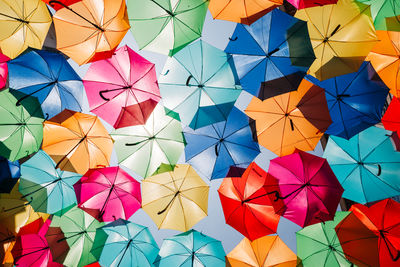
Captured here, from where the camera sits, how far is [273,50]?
5.94m

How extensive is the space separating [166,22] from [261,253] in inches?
275

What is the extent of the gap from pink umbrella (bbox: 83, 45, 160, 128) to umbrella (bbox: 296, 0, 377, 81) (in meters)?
4.20

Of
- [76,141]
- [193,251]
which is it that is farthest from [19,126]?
[193,251]

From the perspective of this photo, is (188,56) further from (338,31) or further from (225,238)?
(225,238)

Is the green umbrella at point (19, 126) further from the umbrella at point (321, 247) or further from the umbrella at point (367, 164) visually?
the umbrella at point (367, 164)

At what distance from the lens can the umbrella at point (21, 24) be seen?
629 cm

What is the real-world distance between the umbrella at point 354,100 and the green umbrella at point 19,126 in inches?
301

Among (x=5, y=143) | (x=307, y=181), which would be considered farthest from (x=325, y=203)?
(x=5, y=143)

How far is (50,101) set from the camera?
675 cm

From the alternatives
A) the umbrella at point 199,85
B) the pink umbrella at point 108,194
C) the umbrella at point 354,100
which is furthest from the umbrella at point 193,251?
the umbrella at point 354,100

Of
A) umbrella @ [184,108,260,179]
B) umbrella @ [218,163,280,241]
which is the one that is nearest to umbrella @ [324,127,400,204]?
umbrella @ [218,163,280,241]

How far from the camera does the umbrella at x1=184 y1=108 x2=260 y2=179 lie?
685 centimetres

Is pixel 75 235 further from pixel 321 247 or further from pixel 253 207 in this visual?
pixel 321 247

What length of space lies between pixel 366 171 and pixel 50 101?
8.76 m
